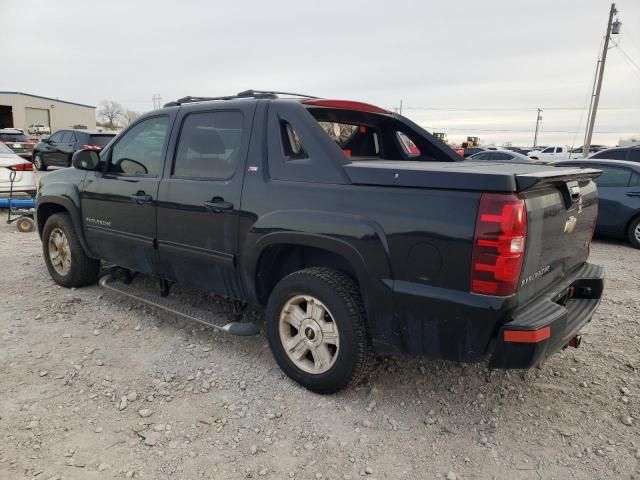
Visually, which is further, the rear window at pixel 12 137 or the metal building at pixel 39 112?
the metal building at pixel 39 112

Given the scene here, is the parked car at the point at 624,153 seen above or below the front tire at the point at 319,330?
above

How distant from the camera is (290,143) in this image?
10.8 ft

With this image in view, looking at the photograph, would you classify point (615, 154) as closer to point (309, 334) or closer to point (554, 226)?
point (554, 226)

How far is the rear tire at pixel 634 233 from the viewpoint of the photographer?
8102mm

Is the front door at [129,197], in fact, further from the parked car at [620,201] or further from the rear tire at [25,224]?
the parked car at [620,201]

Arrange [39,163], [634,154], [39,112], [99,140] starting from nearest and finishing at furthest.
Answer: [634,154], [99,140], [39,163], [39,112]

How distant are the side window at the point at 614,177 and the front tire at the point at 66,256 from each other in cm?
794

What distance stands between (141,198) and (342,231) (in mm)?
1999

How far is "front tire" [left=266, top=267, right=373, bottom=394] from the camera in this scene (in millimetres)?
2918

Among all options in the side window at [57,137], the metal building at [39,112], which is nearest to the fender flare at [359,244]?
the side window at [57,137]

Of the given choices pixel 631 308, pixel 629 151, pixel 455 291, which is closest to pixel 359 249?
pixel 455 291

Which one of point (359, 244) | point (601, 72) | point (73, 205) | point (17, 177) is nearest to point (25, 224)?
point (17, 177)

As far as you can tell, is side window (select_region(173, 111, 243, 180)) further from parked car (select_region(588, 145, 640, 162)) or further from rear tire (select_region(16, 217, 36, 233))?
parked car (select_region(588, 145, 640, 162))

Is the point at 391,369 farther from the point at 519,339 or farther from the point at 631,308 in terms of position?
the point at 631,308
